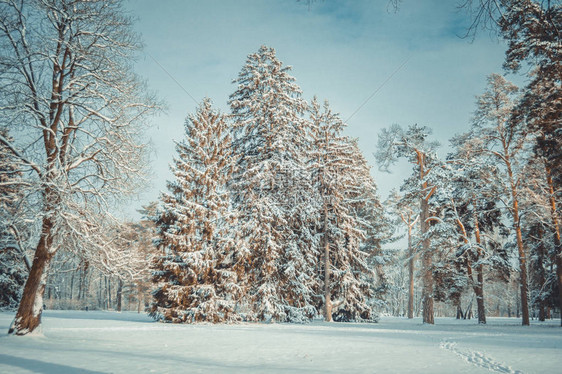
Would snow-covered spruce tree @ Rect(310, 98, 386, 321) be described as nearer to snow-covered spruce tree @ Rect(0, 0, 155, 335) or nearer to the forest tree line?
the forest tree line

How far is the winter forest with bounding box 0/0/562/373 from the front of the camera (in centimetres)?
948

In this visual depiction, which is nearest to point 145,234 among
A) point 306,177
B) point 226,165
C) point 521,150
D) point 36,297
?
point 226,165

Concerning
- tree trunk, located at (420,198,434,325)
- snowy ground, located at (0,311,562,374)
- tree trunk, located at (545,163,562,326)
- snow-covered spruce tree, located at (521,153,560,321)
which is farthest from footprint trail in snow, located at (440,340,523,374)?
tree trunk, located at (545,163,562,326)

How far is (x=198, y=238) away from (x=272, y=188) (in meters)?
5.25

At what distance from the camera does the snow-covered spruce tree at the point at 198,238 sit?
17250 millimetres

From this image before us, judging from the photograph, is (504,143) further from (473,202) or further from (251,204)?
(251,204)

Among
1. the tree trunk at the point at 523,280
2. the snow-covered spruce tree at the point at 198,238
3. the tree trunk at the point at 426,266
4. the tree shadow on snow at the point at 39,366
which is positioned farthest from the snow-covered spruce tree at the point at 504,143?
the tree shadow on snow at the point at 39,366

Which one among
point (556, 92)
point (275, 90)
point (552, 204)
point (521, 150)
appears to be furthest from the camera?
point (275, 90)

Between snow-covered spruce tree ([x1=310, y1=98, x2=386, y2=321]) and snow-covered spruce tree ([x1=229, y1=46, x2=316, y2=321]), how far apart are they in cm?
142

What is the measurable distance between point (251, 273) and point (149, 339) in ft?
29.1

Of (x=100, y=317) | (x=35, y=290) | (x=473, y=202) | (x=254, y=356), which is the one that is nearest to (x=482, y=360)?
(x=254, y=356)

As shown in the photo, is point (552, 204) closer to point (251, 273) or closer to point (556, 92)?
point (556, 92)

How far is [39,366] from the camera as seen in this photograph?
6062mm

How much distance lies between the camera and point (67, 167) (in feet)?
31.8
